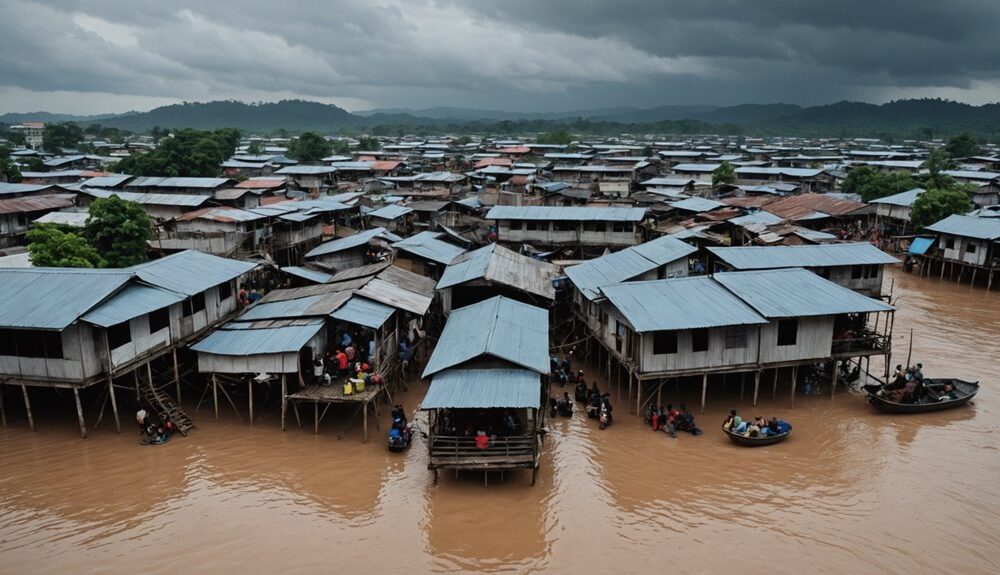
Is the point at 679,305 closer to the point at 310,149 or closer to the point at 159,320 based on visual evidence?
the point at 159,320

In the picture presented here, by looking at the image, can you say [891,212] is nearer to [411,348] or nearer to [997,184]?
[997,184]

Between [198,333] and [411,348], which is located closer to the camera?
[198,333]

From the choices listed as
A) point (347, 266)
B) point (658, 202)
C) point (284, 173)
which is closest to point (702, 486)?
point (347, 266)

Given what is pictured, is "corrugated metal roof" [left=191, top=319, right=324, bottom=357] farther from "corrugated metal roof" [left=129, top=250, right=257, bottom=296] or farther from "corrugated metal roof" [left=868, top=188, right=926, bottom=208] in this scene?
"corrugated metal roof" [left=868, top=188, right=926, bottom=208]

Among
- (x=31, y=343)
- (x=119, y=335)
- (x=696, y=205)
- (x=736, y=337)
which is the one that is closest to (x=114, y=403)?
(x=119, y=335)


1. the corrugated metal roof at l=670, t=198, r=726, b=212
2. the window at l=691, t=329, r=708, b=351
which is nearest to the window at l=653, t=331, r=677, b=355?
the window at l=691, t=329, r=708, b=351

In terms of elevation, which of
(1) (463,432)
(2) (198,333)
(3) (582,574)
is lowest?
(3) (582,574)
